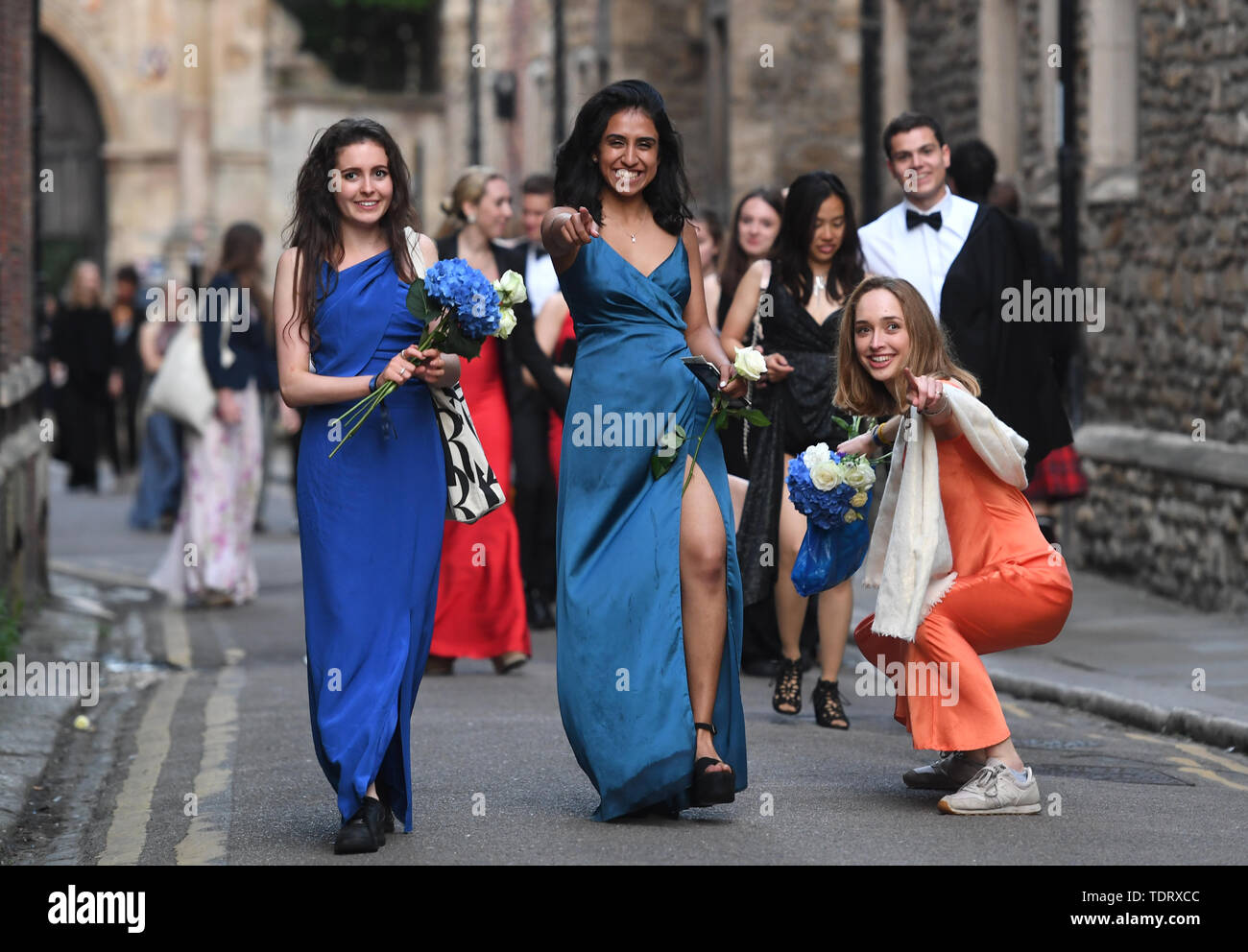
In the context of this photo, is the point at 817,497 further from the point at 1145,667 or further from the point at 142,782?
the point at 1145,667

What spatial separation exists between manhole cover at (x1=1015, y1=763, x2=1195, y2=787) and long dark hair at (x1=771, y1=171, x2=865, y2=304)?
7.06 feet

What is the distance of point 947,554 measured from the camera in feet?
22.7

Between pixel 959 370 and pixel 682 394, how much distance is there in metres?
0.93

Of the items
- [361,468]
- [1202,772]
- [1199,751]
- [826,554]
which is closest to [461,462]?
[361,468]

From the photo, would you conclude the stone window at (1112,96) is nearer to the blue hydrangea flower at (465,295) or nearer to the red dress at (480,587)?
the red dress at (480,587)

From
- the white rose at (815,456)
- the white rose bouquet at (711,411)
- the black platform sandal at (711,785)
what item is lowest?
the black platform sandal at (711,785)

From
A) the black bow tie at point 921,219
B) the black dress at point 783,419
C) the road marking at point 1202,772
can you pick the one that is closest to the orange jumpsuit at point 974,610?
the road marking at point 1202,772

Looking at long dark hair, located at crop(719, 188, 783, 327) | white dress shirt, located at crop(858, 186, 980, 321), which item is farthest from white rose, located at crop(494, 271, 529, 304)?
long dark hair, located at crop(719, 188, 783, 327)

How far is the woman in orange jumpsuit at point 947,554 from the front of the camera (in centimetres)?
679

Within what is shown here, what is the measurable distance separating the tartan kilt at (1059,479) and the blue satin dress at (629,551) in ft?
17.4

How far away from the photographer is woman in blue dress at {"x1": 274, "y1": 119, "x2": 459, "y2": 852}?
6.30 meters

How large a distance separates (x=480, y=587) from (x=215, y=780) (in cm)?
288

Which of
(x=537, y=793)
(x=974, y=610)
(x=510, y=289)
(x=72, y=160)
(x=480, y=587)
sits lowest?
(x=537, y=793)

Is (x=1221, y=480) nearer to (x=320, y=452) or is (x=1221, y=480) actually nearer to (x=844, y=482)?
(x=844, y=482)
